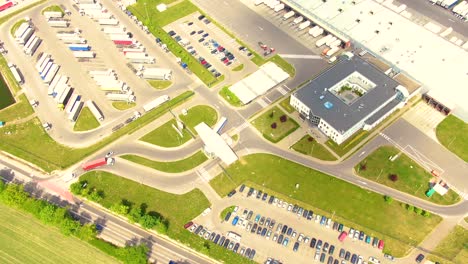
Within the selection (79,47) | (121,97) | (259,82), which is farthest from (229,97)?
(79,47)

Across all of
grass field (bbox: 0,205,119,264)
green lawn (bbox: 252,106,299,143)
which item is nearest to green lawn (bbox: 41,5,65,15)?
grass field (bbox: 0,205,119,264)

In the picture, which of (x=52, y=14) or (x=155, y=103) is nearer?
(x=155, y=103)

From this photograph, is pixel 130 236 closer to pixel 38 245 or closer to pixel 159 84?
pixel 38 245

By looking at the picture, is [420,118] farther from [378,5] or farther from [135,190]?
[135,190]

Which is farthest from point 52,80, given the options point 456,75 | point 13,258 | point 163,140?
point 456,75

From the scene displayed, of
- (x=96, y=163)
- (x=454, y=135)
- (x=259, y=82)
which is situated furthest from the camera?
(x=259, y=82)

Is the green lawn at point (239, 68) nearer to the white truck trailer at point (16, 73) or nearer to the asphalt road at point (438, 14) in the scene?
the white truck trailer at point (16, 73)
